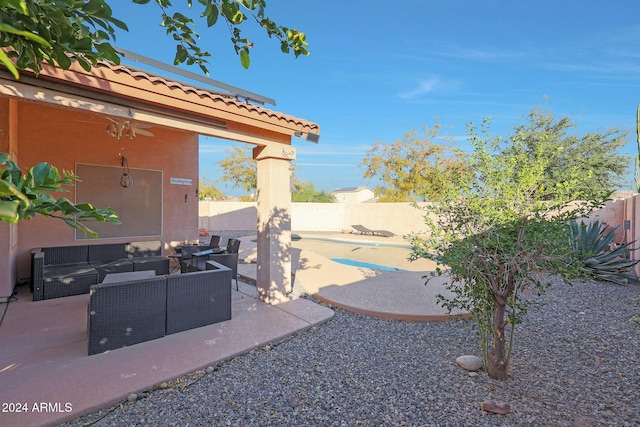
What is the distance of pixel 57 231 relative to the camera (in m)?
6.56

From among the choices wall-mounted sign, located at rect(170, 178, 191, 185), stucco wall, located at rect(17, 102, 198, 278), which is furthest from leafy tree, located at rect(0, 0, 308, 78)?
wall-mounted sign, located at rect(170, 178, 191, 185)

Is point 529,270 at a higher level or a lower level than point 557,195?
lower

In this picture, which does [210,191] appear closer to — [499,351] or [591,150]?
[591,150]

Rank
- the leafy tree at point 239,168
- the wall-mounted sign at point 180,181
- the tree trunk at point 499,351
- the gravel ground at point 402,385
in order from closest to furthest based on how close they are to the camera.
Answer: the gravel ground at point 402,385 → the tree trunk at point 499,351 → the wall-mounted sign at point 180,181 → the leafy tree at point 239,168

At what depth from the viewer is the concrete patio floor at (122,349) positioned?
9.31 feet

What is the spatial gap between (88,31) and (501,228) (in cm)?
331

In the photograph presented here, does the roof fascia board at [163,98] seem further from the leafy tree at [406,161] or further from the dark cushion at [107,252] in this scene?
the leafy tree at [406,161]

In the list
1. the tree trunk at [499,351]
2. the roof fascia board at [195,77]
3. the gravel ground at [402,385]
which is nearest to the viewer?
the gravel ground at [402,385]

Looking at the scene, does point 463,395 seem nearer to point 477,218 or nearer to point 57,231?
point 477,218

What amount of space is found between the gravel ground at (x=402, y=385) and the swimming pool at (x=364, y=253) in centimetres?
621

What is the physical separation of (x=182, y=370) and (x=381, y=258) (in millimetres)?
11320

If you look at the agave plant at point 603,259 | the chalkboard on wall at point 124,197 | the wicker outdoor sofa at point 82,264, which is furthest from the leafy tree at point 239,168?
the agave plant at point 603,259

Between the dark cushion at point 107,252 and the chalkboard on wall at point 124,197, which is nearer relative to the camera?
the dark cushion at point 107,252

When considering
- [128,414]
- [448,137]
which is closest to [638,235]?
[128,414]
